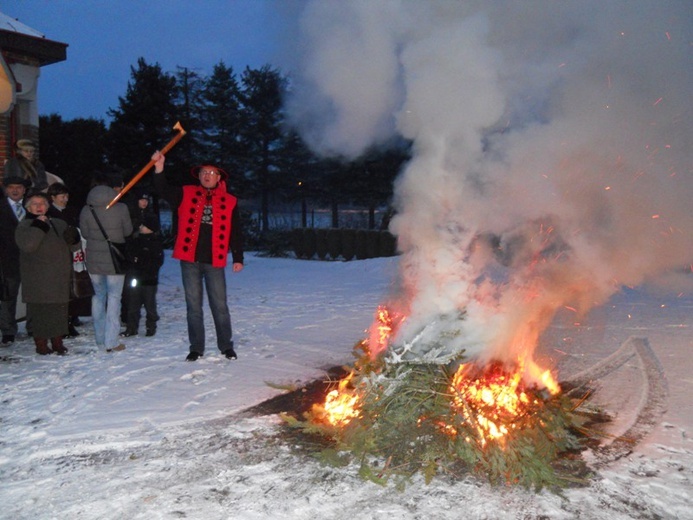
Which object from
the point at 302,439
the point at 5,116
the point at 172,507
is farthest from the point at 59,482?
the point at 5,116

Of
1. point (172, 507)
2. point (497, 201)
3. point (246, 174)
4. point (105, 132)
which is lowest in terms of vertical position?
point (172, 507)

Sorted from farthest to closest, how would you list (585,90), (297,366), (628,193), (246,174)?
(246,174) → (628,193) → (585,90) → (297,366)

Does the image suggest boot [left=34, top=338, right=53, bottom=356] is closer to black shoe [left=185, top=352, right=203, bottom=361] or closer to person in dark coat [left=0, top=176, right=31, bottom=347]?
person in dark coat [left=0, top=176, right=31, bottom=347]

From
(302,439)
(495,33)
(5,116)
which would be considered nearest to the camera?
(302,439)

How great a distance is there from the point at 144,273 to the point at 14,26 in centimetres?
665

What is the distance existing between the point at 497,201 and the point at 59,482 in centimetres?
415

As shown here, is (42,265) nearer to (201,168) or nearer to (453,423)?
(201,168)

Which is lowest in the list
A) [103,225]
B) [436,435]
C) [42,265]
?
[436,435]

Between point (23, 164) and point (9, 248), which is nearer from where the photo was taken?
point (9, 248)

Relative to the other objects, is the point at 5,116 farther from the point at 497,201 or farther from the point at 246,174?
the point at 246,174

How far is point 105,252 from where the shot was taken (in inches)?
252

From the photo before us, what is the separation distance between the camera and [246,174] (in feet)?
104

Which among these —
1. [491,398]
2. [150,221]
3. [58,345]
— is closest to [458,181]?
[491,398]

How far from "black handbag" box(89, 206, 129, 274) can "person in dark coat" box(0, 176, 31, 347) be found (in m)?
1.02
